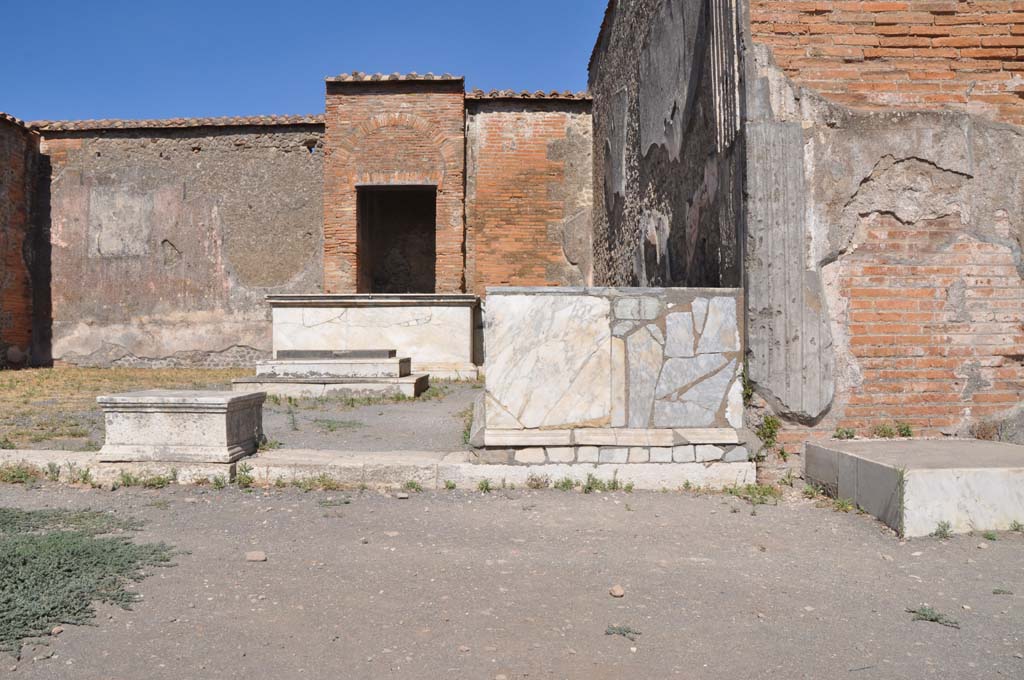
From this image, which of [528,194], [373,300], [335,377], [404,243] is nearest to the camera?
[335,377]

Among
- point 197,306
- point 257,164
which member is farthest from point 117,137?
point 197,306

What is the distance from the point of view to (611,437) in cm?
366

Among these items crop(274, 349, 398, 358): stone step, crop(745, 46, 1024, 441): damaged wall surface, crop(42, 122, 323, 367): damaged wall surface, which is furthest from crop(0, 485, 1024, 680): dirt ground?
crop(42, 122, 323, 367): damaged wall surface

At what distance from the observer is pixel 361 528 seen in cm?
303

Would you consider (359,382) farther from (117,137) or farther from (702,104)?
(117,137)

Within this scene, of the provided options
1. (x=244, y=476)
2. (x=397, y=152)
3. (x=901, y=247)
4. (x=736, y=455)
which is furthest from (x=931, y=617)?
(x=397, y=152)

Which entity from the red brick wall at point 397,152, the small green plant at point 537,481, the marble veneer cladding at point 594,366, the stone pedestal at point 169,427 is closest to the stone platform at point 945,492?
the marble veneer cladding at point 594,366

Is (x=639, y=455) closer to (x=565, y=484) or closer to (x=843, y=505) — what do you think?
(x=565, y=484)

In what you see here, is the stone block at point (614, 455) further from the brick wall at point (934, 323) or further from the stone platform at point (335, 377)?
the stone platform at point (335, 377)

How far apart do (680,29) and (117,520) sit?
5.07 metres

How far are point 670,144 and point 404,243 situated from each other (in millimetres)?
9143

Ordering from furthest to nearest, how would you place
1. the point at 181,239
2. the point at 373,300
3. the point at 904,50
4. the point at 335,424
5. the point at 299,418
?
the point at 181,239, the point at 373,300, the point at 299,418, the point at 335,424, the point at 904,50

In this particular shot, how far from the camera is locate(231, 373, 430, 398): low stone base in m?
7.75

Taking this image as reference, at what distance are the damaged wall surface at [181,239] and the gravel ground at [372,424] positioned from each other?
5.97 meters
